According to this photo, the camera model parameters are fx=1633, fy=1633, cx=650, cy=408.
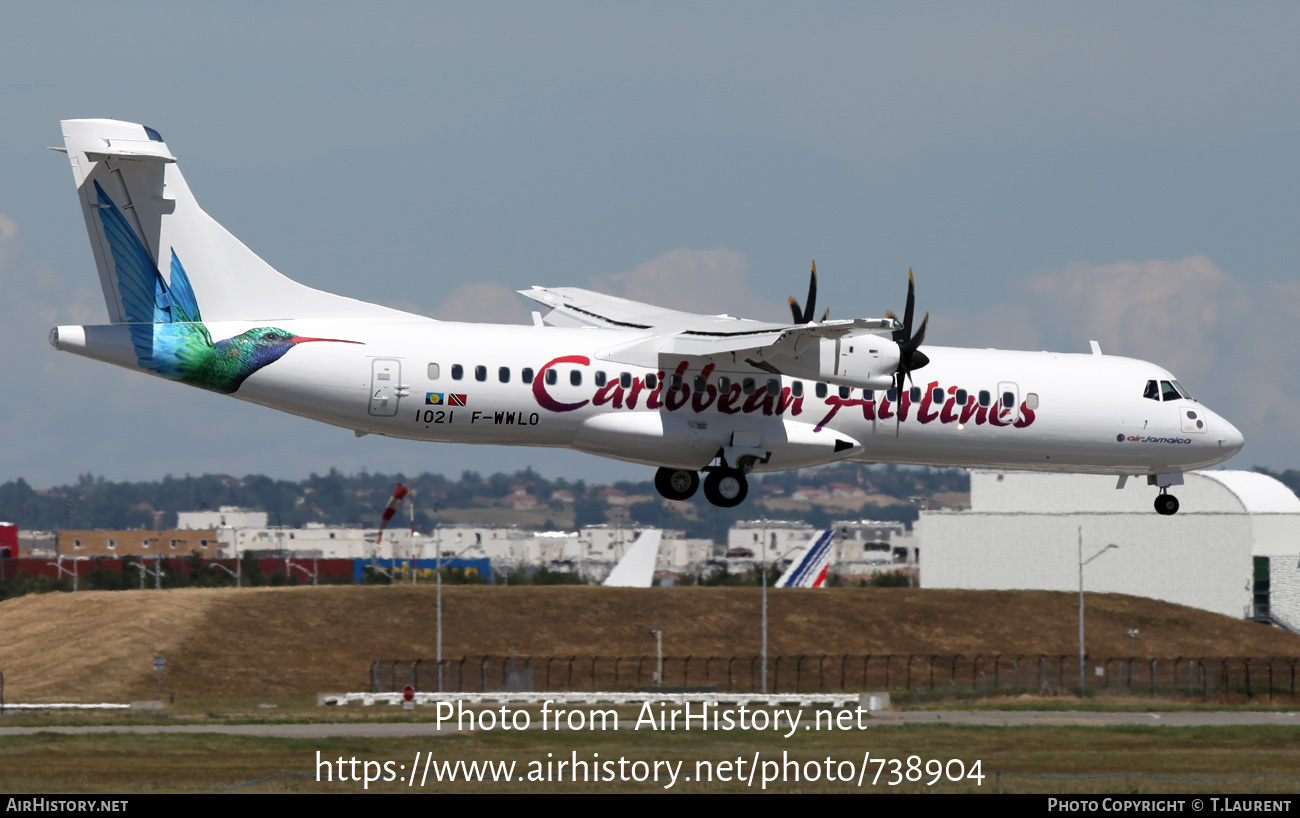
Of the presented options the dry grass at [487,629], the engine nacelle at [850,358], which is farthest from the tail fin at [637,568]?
the engine nacelle at [850,358]

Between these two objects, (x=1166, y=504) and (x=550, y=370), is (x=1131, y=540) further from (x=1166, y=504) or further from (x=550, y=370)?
(x=550, y=370)

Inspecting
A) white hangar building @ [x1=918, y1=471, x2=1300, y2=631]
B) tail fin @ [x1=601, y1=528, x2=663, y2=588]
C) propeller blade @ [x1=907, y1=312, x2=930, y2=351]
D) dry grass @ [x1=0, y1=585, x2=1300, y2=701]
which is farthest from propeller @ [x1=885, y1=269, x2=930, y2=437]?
white hangar building @ [x1=918, y1=471, x2=1300, y2=631]

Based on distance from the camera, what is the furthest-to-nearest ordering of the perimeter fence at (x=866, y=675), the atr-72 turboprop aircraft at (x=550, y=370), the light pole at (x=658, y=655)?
the light pole at (x=658, y=655), the perimeter fence at (x=866, y=675), the atr-72 turboprop aircraft at (x=550, y=370)

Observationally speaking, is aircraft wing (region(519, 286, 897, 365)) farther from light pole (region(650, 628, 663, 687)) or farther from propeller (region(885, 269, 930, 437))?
light pole (region(650, 628, 663, 687))

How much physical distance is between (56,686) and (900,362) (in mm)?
55933

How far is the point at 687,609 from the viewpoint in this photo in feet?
325

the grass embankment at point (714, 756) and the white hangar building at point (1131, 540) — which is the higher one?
the white hangar building at point (1131, 540)

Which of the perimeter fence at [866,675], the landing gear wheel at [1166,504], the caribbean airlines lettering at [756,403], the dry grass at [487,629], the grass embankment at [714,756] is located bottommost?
the perimeter fence at [866,675]

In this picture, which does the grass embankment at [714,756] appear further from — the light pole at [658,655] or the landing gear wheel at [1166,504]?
the light pole at [658,655]

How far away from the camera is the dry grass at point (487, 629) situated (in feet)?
279

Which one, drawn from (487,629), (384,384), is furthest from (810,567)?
(384,384)

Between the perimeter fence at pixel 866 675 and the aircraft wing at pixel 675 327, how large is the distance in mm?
30864

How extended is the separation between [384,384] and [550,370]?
388cm

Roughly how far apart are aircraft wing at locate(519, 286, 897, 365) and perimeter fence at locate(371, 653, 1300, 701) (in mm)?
30864
